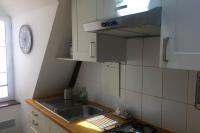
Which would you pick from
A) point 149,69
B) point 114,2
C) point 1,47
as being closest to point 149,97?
point 149,69

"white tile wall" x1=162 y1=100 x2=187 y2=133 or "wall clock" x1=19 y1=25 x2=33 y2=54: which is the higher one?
"wall clock" x1=19 y1=25 x2=33 y2=54

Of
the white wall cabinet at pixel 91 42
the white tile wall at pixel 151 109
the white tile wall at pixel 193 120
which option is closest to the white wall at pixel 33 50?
the white wall cabinet at pixel 91 42

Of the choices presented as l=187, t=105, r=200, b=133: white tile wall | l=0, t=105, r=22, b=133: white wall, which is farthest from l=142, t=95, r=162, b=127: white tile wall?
l=0, t=105, r=22, b=133: white wall

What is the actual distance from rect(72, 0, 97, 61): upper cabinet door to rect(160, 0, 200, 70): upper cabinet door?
676 mm

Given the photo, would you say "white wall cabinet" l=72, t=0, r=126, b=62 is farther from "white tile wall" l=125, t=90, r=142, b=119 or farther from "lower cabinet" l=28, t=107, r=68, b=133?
"lower cabinet" l=28, t=107, r=68, b=133

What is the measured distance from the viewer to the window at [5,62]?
278 centimetres

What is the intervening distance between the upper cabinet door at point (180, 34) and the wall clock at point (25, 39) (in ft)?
5.77

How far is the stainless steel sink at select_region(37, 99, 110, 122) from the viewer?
79.5 inches

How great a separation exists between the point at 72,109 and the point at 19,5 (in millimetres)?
1385

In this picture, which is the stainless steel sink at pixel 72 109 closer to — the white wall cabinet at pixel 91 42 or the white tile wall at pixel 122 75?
the white tile wall at pixel 122 75

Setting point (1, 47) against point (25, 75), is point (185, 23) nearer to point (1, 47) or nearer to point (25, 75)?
point (25, 75)

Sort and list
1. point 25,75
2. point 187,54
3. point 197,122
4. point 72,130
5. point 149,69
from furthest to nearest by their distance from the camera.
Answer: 1. point 25,75
2. point 149,69
3. point 72,130
4. point 197,122
5. point 187,54

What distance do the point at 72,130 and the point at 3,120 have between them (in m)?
1.60

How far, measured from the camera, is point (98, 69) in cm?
213
